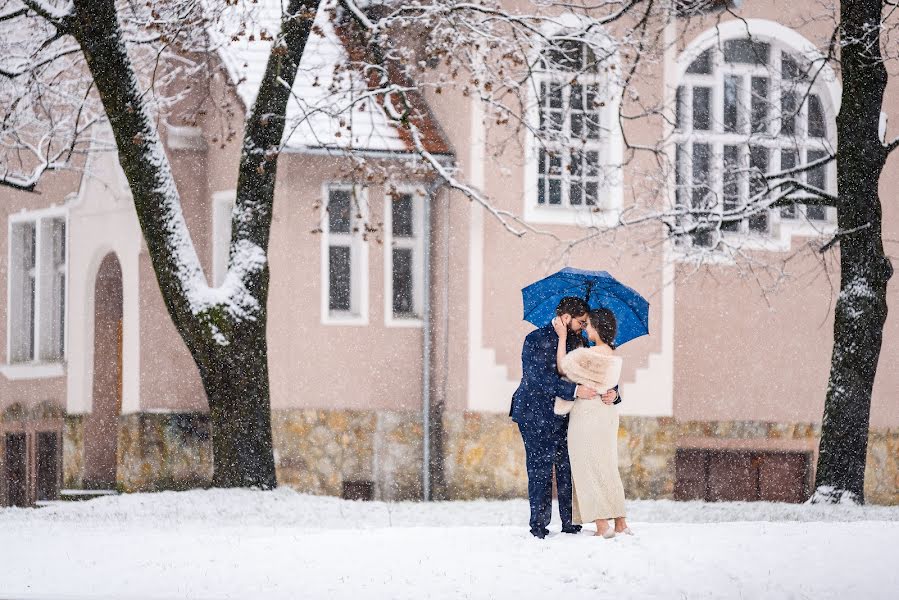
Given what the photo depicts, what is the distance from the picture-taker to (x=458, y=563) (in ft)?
33.8

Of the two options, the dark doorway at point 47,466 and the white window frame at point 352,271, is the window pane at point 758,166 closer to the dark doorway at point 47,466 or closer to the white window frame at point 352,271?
the white window frame at point 352,271

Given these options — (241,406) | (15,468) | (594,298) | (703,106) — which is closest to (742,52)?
(703,106)

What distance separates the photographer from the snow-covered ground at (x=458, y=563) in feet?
31.6

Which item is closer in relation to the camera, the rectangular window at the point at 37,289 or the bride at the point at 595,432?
the bride at the point at 595,432

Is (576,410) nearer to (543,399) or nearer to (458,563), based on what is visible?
(543,399)

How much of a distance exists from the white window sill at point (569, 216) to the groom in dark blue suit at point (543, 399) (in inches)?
361

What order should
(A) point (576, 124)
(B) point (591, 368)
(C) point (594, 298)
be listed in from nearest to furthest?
(B) point (591, 368), (C) point (594, 298), (A) point (576, 124)

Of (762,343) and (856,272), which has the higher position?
(856,272)

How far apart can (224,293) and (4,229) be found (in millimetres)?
10893

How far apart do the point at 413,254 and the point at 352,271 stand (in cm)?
87

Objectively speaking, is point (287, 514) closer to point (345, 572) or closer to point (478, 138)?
point (345, 572)

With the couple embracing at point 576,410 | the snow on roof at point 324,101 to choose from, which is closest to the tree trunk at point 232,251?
the snow on roof at point 324,101

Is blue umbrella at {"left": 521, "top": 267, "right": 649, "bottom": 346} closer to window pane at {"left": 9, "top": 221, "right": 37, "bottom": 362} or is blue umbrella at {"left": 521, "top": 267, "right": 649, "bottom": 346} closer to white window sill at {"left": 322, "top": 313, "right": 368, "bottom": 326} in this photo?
white window sill at {"left": 322, "top": 313, "right": 368, "bottom": 326}

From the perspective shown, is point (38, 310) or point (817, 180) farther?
point (38, 310)
